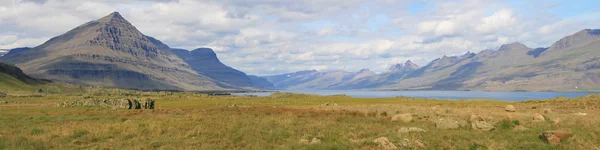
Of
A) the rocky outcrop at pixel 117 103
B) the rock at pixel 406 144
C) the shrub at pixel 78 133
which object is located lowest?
the rock at pixel 406 144

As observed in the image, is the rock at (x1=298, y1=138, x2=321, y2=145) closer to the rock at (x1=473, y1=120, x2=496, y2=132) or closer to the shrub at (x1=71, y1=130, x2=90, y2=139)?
the rock at (x1=473, y1=120, x2=496, y2=132)

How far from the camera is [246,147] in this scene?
18.7m

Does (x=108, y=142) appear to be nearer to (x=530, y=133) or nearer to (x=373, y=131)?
(x=373, y=131)

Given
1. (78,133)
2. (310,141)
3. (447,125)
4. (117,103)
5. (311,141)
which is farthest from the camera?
(117,103)

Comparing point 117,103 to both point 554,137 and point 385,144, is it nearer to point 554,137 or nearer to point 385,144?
point 385,144

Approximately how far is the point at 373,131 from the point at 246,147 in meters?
9.56

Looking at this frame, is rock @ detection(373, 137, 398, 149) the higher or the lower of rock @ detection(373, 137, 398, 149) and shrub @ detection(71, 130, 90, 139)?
the lower

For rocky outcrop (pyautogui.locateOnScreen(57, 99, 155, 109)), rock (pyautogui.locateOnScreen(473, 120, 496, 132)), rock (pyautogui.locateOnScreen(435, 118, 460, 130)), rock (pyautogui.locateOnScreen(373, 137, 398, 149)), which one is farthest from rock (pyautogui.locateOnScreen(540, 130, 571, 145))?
rocky outcrop (pyautogui.locateOnScreen(57, 99, 155, 109))

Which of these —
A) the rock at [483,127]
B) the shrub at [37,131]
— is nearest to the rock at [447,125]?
the rock at [483,127]

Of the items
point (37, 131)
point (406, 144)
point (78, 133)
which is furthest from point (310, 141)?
point (37, 131)

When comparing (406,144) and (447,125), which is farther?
(447,125)

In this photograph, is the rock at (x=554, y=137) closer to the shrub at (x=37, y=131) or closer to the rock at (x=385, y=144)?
the rock at (x=385, y=144)

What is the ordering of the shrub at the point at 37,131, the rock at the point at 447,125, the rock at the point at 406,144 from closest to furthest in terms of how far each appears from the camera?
the rock at the point at 406,144 < the shrub at the point at 37,131 < the rock at the point at 447,125

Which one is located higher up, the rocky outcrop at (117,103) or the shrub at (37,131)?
the rocky outcrop at (117,103)
